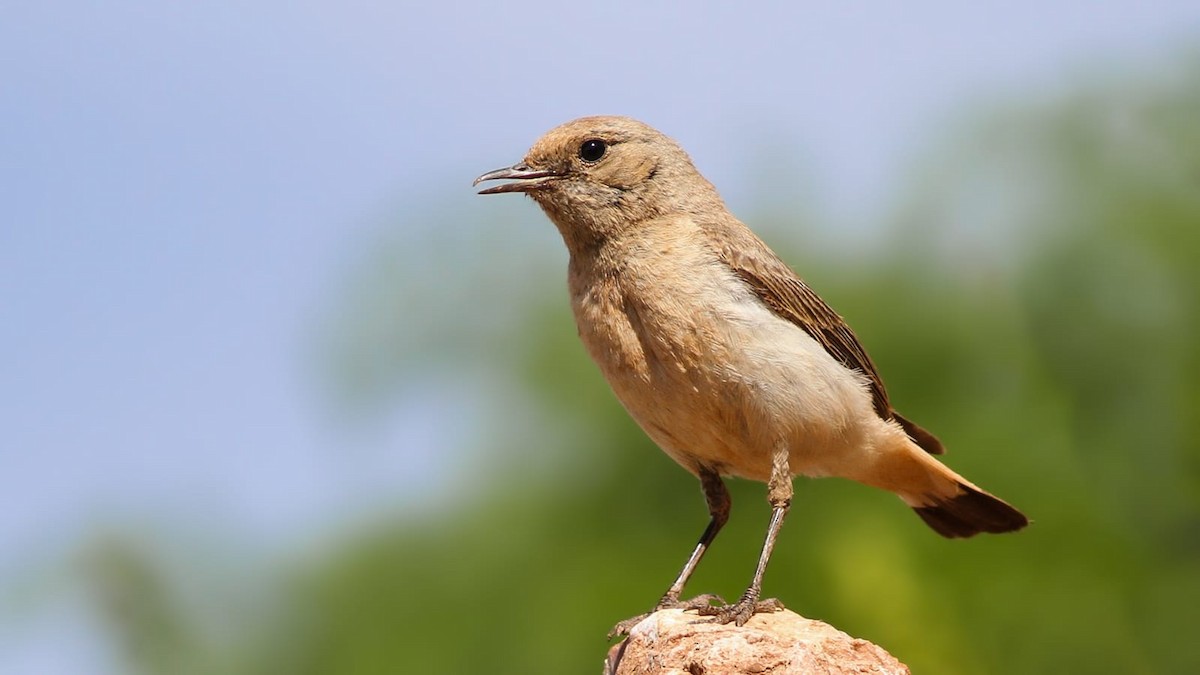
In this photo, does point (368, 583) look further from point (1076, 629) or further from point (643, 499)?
point (1076, 629)

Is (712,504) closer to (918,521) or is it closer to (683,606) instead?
(683,606)

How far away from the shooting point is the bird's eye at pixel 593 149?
6.52 m

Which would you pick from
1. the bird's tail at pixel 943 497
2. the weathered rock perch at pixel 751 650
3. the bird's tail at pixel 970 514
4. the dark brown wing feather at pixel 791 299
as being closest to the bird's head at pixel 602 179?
the dark brown wing feather at pixel 791 299

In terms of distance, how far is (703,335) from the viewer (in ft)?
19.2

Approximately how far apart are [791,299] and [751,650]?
1.88 metres

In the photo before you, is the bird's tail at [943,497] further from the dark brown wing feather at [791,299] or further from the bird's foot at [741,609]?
the bird's foot at [741,609]

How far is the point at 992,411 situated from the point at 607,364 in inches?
406

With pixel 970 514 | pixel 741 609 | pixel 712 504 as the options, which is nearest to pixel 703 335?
pixel 712 504

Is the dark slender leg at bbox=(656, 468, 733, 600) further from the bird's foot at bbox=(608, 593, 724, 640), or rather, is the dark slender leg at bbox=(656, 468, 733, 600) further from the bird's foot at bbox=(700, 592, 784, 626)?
the bird's foot at bbox=(700, 592, 784, 626)

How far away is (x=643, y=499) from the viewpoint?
15258 millimetres

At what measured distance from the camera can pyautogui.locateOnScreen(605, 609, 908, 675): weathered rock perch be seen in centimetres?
501

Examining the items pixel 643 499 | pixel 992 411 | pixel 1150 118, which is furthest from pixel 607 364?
pixel 1150 118

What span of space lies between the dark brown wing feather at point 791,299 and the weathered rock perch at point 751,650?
1492 millimetres

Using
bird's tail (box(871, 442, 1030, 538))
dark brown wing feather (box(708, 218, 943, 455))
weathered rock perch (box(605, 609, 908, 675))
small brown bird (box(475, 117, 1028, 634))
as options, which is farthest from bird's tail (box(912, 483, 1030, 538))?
weathered rock perch (box(605, 609, 908, 675))
